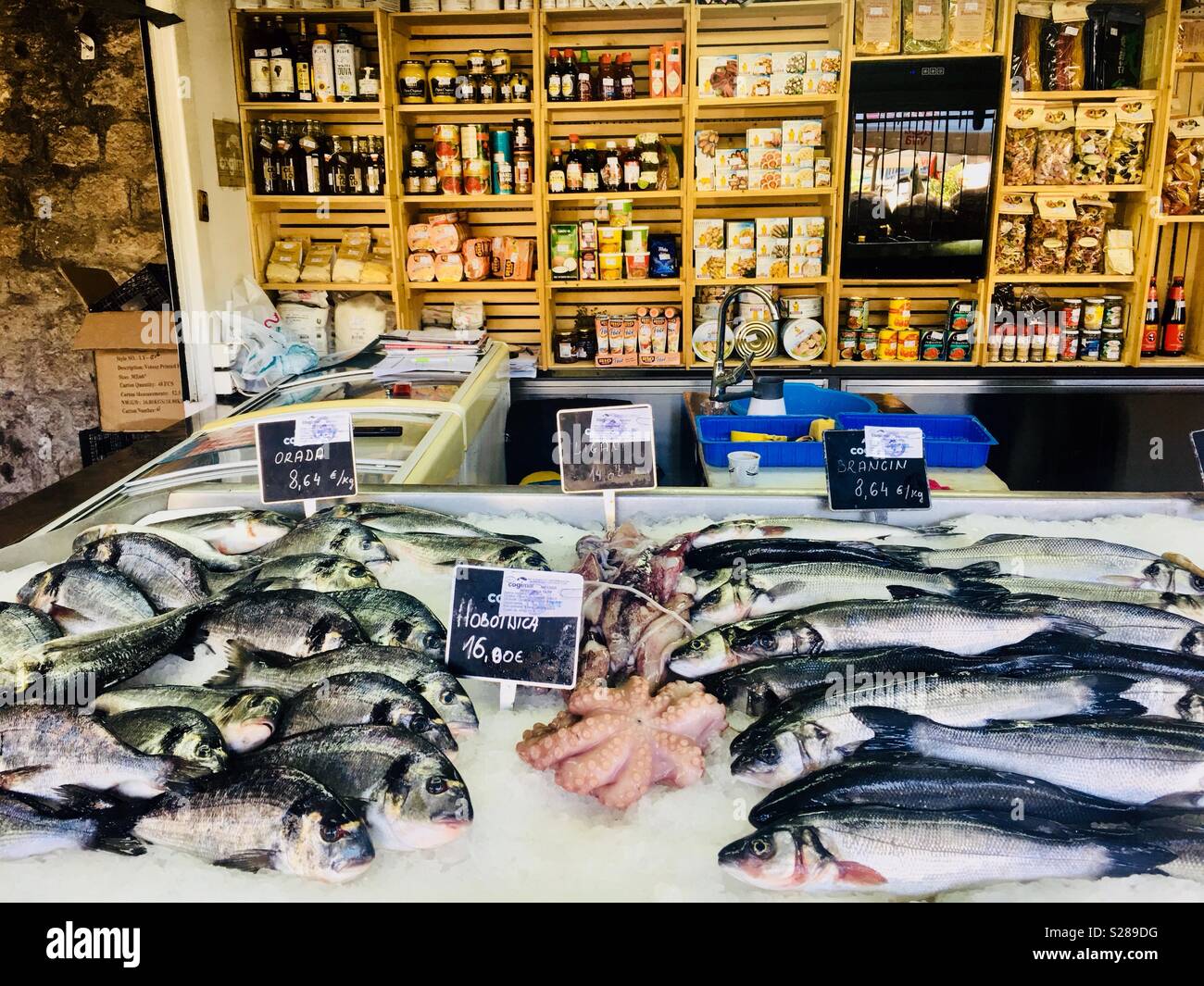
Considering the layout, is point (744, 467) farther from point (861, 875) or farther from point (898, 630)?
point (861, 875)

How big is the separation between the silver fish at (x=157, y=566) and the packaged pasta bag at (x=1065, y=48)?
4.54 m

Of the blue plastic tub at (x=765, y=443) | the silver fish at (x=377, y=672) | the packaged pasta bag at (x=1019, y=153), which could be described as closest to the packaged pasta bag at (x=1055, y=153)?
the packaged pasta bag at (x=1019, y=153)

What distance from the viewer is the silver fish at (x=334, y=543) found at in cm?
165

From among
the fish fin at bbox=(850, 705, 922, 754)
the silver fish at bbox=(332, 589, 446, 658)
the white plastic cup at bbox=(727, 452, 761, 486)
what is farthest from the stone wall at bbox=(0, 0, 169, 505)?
the fish fin at bbox=(850, 705, 922, 754)

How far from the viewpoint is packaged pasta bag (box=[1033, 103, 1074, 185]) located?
14.9 ft

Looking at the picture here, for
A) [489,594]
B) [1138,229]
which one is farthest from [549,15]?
[489,594]

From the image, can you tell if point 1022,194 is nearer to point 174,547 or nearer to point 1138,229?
point 1138,229

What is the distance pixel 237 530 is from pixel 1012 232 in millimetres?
4196

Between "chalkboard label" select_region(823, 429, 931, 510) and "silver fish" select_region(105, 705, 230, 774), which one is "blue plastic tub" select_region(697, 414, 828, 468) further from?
"silver fish" select_region(105, 705, 230, 774)

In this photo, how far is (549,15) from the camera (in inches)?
183

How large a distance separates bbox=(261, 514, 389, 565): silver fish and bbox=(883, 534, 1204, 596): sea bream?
35.7 inches

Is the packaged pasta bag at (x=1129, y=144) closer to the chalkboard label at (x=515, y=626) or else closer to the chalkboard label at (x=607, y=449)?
the chalkboard label at (x=607, y=449)
